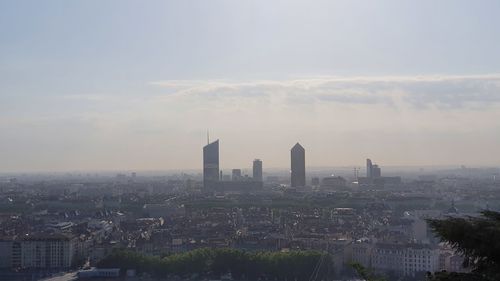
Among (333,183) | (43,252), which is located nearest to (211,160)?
(333,183)

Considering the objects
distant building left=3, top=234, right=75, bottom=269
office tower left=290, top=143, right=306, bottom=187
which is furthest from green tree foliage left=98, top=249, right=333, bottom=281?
office tower left=290, top=143, right=306, bottom=187

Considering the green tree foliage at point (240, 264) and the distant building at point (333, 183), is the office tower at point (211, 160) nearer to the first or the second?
the distant building at point (333, 183)

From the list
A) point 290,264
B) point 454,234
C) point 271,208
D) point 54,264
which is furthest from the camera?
point 271,208

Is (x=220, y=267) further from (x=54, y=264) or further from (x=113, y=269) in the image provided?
(x=54, y=264)

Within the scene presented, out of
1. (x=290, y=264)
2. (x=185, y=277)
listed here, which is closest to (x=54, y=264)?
(x=185, y=277)

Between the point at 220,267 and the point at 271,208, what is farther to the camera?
the point at 271,208

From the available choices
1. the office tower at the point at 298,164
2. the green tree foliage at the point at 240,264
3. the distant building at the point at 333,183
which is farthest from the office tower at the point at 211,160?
the green tree foliage at the point at 240,264

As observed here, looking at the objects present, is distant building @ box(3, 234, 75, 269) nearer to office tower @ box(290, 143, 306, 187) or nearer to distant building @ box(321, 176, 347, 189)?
office tower @ box(290, 143, 306, 187)
